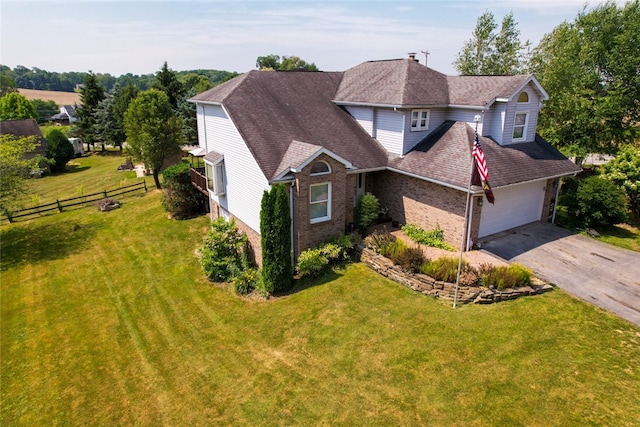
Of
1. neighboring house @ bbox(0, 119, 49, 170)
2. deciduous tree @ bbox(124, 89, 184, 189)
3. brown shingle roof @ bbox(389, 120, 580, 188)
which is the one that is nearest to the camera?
brown shingle roof @ bbox(389, 120, 580, 188)

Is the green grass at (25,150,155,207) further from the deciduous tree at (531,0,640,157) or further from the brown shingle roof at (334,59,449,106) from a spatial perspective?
the deciduous tree at (531,0,640,157)

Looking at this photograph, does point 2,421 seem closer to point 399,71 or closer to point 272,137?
point 272,137

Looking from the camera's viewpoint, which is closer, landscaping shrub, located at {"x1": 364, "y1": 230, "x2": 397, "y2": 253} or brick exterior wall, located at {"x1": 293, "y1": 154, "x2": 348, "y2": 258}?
brick exterior wall, located at {"x1": 293, "y1": 154, "x2": 348, "y2": 258}

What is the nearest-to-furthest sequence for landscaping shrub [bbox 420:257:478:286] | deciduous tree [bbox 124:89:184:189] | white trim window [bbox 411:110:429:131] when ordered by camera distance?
1. landscaping shrub [bbox 420:257:478:286]
2. white trim window [bbox 411:110:429:131]
3. deciduous tree [bbox 124:89:184:189]

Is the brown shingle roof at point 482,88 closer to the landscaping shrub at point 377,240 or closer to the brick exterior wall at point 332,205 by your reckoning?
the brick exterior wall at point 332,205

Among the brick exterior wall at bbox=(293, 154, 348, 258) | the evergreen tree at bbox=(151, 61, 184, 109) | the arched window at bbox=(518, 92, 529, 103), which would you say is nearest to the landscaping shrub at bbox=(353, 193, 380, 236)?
the brick exterior wall at bbox=(293, 154, 348, 258)

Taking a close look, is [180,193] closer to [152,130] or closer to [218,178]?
[218,178]
